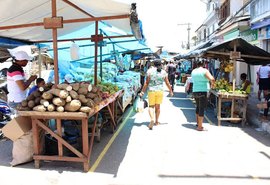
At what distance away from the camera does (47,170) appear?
541 centimetres

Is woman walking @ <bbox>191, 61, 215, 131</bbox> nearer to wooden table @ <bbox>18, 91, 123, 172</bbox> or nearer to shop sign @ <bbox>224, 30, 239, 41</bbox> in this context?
wooden table @ <bbox>18, 91, 123, 172</bbox>

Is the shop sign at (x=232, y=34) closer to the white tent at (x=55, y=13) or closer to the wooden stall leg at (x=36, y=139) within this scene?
the white tent at (x=55, y=13)

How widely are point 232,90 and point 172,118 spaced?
213 cm

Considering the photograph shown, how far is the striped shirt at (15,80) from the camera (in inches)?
243

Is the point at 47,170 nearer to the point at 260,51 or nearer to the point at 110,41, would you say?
the point at 260,51

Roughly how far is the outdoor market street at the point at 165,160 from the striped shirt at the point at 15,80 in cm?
115

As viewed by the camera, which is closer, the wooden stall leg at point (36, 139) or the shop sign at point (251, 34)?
the wooden stall leg at point (36, 139)

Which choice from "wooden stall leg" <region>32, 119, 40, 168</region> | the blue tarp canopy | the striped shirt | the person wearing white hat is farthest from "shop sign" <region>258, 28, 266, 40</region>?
"wooden stall leg" <region>32, 119, 40, 168</region>

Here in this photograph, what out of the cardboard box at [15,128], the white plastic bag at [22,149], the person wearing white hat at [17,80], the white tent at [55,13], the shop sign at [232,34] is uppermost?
the shop sign at [232,34]

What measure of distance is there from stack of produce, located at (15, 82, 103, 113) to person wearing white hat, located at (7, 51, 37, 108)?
819mm

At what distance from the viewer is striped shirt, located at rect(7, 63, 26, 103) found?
6.18m

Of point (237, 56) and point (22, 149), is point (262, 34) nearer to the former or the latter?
point (237, 56)

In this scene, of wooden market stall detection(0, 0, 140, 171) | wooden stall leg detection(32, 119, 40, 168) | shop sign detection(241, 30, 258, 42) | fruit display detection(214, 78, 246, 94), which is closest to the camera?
wooden market stall detection(0, 0, 140, 171)

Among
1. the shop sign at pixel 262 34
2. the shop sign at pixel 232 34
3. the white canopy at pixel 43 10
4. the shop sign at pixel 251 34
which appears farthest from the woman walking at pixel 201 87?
the shop sign at pixel 232 34
